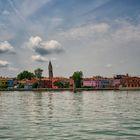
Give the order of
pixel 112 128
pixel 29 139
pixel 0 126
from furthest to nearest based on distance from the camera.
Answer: pixel 0 126, pixel 112 128, pixel 29 139

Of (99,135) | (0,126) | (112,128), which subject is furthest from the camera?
(0,126)

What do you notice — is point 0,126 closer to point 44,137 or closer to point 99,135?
point 44,137

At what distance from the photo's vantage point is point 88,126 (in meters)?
22.9

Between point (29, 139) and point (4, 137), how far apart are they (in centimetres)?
144

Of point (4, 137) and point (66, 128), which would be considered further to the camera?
point (66, 128)

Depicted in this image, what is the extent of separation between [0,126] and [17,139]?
17.8 ft

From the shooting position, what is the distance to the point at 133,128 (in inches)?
854

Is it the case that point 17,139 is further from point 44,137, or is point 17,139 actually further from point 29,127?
point 29,127

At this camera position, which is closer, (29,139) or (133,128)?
(29,139)

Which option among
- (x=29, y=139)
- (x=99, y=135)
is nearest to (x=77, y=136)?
(x=99, y=135)

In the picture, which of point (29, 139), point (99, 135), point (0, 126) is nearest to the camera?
point (29, 139)

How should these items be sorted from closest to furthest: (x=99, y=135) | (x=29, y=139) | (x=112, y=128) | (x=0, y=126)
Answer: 1. (x=29, y=139)
2. (x=99, y=135)
3. (x=112, y=128)
4. (x=0, y=126)

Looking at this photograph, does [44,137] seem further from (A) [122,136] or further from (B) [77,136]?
(A) [122,136]

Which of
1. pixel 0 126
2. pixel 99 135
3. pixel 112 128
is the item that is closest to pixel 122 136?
pixel 99 135
